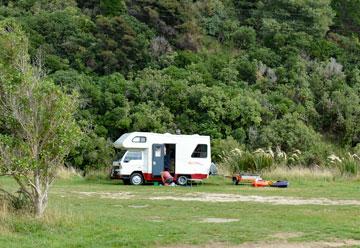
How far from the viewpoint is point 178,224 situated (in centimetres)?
1362

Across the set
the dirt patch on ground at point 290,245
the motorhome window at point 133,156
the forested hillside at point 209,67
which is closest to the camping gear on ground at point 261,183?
the motorhome window at point 133,156

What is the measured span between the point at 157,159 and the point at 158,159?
0.15ft

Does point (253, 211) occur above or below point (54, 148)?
below

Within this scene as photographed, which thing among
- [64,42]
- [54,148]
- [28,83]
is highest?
[64,42]

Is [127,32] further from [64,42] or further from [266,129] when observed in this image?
[266,129]

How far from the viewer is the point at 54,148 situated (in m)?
13.7

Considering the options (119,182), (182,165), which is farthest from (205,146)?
(119,182)

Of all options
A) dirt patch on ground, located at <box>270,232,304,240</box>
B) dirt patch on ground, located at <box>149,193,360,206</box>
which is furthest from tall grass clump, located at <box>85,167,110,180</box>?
dirt patch on ground, located at <box>270,232,304,240</box>

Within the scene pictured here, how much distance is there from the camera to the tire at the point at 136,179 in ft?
93.9

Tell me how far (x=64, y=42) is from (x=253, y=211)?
3885 centimetres

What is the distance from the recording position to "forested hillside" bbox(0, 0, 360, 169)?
42.1 m

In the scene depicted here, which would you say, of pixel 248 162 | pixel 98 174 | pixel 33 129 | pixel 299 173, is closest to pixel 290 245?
pixel 33 129

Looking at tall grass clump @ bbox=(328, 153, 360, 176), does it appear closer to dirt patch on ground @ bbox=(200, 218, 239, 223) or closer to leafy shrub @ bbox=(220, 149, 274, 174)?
leafy shrub @ bbox=(220, 149, 274, 174)

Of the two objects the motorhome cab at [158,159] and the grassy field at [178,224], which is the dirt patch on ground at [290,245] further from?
the motorhome cab at [158,159]
